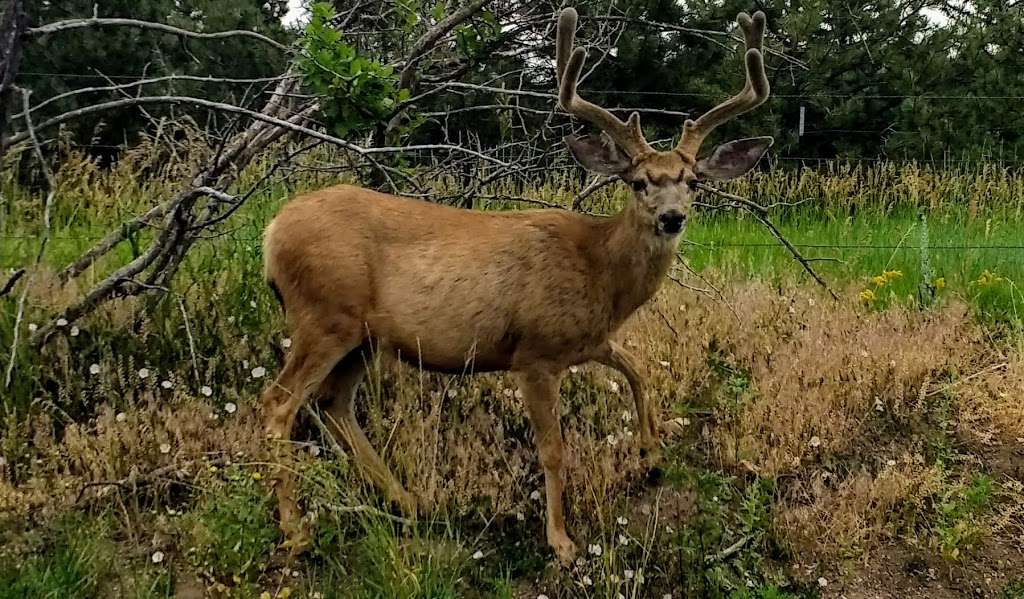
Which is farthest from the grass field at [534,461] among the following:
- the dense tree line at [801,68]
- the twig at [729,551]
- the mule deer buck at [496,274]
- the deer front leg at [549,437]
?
the dense tree line at [801,68]

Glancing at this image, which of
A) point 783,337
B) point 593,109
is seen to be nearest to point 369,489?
point 593,109

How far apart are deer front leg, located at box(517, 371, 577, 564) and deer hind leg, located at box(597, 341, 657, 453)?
423 millimetres

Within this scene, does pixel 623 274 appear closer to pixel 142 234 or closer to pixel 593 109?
pixel 593 109

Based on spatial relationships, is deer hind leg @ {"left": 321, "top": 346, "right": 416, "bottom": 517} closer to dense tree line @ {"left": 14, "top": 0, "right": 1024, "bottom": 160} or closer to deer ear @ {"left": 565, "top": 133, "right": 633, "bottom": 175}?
deer ear @ {"left": 565, "top": 133, "right": 633, "bottom": 175}

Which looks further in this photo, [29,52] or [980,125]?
[29,52]

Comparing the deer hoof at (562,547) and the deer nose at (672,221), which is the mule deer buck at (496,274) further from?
the deer hoof at (562,547)

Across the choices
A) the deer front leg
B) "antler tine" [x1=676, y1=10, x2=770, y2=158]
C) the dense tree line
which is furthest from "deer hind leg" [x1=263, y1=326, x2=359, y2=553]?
the dense tree line

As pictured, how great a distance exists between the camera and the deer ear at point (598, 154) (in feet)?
14.4

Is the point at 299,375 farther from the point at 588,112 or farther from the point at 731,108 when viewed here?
the point at 731,108

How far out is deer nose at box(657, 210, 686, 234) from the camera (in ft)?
13.9

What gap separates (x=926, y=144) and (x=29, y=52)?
1214 centimetres

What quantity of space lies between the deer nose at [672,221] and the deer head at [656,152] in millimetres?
24

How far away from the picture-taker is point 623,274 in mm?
4539

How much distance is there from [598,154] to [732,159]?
2.08 ft
